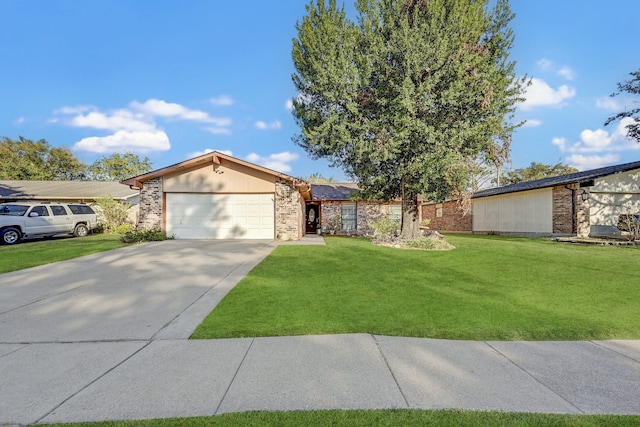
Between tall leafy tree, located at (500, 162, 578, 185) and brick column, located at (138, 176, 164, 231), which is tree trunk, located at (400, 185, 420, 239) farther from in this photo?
tall leafy tree, located at (500, 162, 578, 185)

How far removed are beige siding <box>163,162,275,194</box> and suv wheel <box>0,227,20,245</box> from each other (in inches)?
255

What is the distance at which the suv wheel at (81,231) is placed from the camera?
16394 mm

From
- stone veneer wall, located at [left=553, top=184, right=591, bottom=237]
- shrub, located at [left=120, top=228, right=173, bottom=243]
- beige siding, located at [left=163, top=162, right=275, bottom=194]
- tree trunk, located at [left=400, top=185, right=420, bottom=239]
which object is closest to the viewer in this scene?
shrub, located at [left=120, top=228, right=173, bottom=243]

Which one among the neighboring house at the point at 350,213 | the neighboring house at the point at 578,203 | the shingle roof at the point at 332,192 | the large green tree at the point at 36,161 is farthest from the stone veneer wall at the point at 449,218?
the large green tree at the point at 36,161

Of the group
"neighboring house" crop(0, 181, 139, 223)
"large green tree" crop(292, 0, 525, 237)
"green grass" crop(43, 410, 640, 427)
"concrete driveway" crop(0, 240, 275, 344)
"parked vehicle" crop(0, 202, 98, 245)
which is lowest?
"concrete driveway" crop(0, 240, 275, 344)

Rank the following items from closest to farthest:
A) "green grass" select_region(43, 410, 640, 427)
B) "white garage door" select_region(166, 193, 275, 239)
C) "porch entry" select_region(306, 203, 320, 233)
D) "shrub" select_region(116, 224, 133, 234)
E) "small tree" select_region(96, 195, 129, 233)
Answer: "green grass" select_region(43, 410, 640, 427) < "white garage door" select_region(166, 193, 275, 239) < "shrub" select_region(116, 224, 133, 234) < "small tree" select_region(96, 195, 129, 233) < "porch entry" select_region(306, 203, 320, 233)

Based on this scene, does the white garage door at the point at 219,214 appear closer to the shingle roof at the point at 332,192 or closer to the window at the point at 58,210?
the window at the point at 58,210

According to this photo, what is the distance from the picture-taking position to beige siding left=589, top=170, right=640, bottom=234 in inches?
645

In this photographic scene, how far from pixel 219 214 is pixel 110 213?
8.06 m

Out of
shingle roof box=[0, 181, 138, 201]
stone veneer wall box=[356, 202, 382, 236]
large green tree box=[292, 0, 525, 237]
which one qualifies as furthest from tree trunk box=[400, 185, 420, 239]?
shingle roof box=[0, 181, 138, 201]

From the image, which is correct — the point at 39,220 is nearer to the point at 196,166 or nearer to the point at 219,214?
the point at 196,166

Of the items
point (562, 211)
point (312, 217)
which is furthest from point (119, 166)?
point (562, 211)

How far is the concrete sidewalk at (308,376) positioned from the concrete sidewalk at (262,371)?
1 centimetres

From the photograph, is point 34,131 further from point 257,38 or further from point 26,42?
point 257,38
